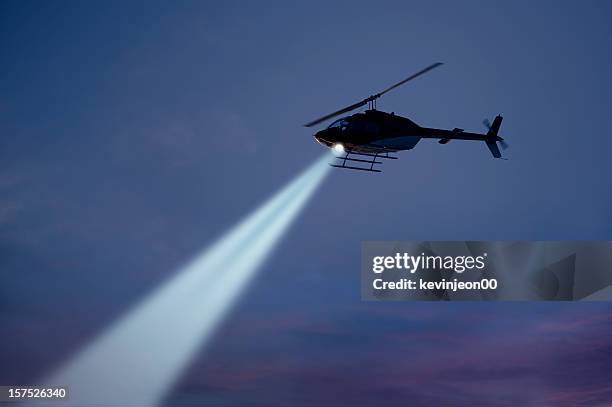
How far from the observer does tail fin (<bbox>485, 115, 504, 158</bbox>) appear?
5653 cm

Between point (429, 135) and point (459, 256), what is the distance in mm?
10023

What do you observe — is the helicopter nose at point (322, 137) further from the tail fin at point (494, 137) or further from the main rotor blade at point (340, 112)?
the tail fin at point (494, 137)

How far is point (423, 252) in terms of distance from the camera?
47312mm

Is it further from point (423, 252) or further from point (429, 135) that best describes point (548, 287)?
point (429, 135)

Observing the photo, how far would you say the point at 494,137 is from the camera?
57.2 meters

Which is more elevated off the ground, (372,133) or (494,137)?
(494,137)

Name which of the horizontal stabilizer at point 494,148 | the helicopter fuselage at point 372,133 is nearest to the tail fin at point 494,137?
the horizontal stabilizer at point 494,148

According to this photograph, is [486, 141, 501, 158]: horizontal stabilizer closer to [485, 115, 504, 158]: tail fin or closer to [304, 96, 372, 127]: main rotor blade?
[485, 115, 504, 158]: tail fin

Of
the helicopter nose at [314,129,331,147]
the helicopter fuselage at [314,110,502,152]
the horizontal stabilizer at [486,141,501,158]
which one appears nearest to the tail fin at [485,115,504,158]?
the horizontal stabilizer at [486,141,501,158]

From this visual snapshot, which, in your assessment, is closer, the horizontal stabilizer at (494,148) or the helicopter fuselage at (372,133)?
the helicopter fuselage at (372,133)

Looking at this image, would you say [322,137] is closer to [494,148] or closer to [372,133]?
[372,133]

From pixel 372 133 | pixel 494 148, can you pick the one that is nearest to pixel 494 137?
pixel 494 148

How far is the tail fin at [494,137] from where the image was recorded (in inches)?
2226

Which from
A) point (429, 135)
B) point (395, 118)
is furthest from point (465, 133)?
point (395, 118)
